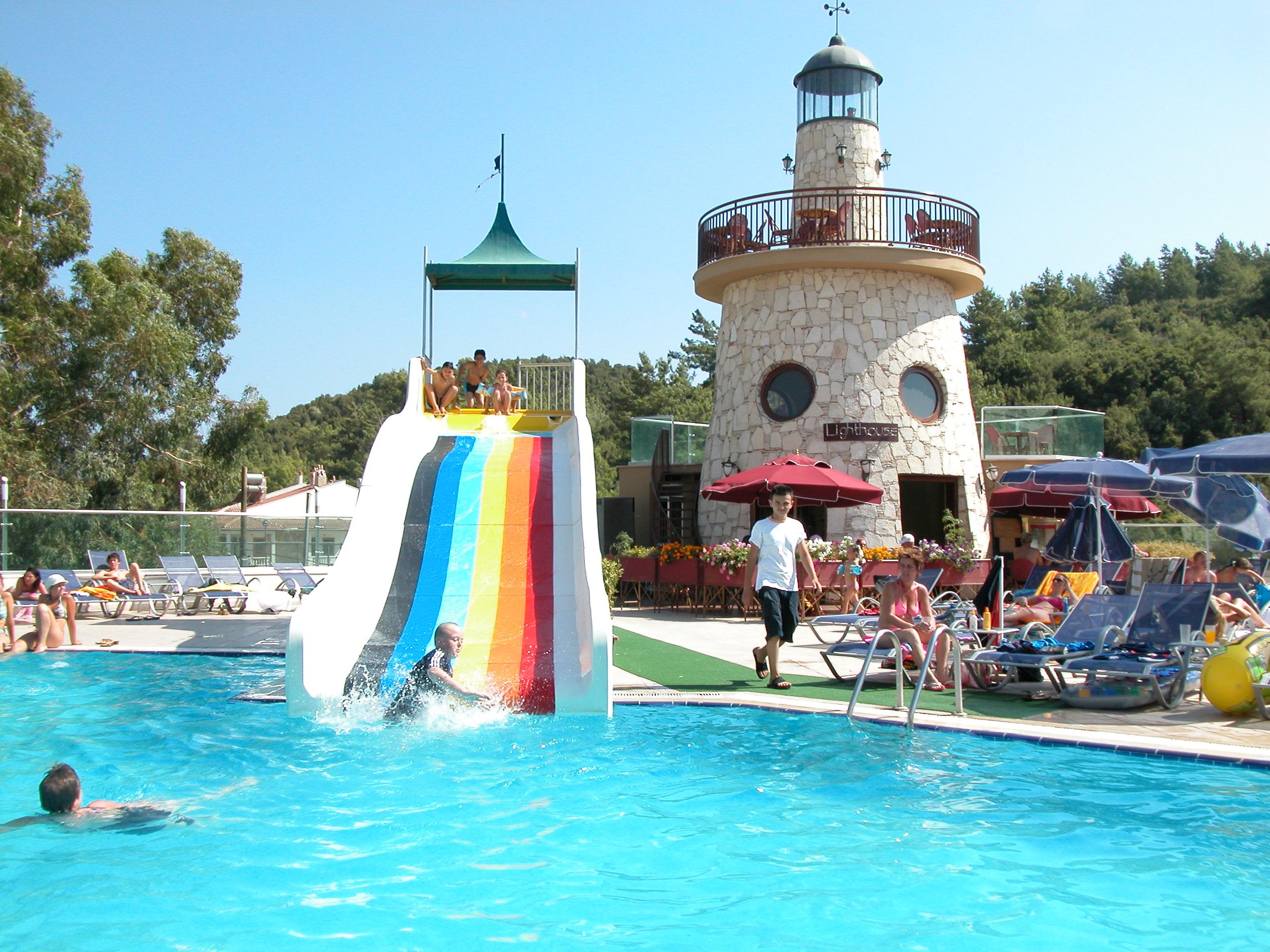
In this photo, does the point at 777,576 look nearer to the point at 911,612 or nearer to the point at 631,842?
the point at 911,612

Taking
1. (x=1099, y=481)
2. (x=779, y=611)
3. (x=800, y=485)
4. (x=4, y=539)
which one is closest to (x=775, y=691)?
(x=779, y=611)

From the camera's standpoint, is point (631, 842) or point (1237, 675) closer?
point (631, 842)

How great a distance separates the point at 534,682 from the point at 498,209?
13721 mm

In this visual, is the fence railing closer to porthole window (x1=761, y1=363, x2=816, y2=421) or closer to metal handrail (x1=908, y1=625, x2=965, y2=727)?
porthole window (x1=761, y1=363, x2=816, y2=421)

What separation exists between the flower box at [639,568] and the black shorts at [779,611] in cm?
811

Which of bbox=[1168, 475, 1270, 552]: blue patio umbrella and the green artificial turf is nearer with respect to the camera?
the green artificial turf

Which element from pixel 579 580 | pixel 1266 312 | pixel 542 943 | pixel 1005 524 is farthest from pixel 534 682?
pixel 1266 312

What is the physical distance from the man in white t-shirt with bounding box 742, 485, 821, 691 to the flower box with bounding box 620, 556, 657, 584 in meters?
7.88

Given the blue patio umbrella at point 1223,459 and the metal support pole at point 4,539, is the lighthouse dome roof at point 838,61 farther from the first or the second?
the metal support pole at point 4,539

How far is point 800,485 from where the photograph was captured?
15.6m

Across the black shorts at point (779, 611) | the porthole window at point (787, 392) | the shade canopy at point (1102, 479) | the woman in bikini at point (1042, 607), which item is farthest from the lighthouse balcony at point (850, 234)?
the black shorts at point (779, 611)

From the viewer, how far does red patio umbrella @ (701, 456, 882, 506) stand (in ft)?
51.6

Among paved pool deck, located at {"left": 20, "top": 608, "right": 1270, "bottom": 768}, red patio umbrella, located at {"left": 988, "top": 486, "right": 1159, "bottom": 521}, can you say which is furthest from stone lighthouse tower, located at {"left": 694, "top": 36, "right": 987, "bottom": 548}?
paved pool deck, located at {"left": 20, "top": 608, "right": 1270, "bottom": 768}

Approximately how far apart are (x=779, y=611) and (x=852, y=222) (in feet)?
41.5
